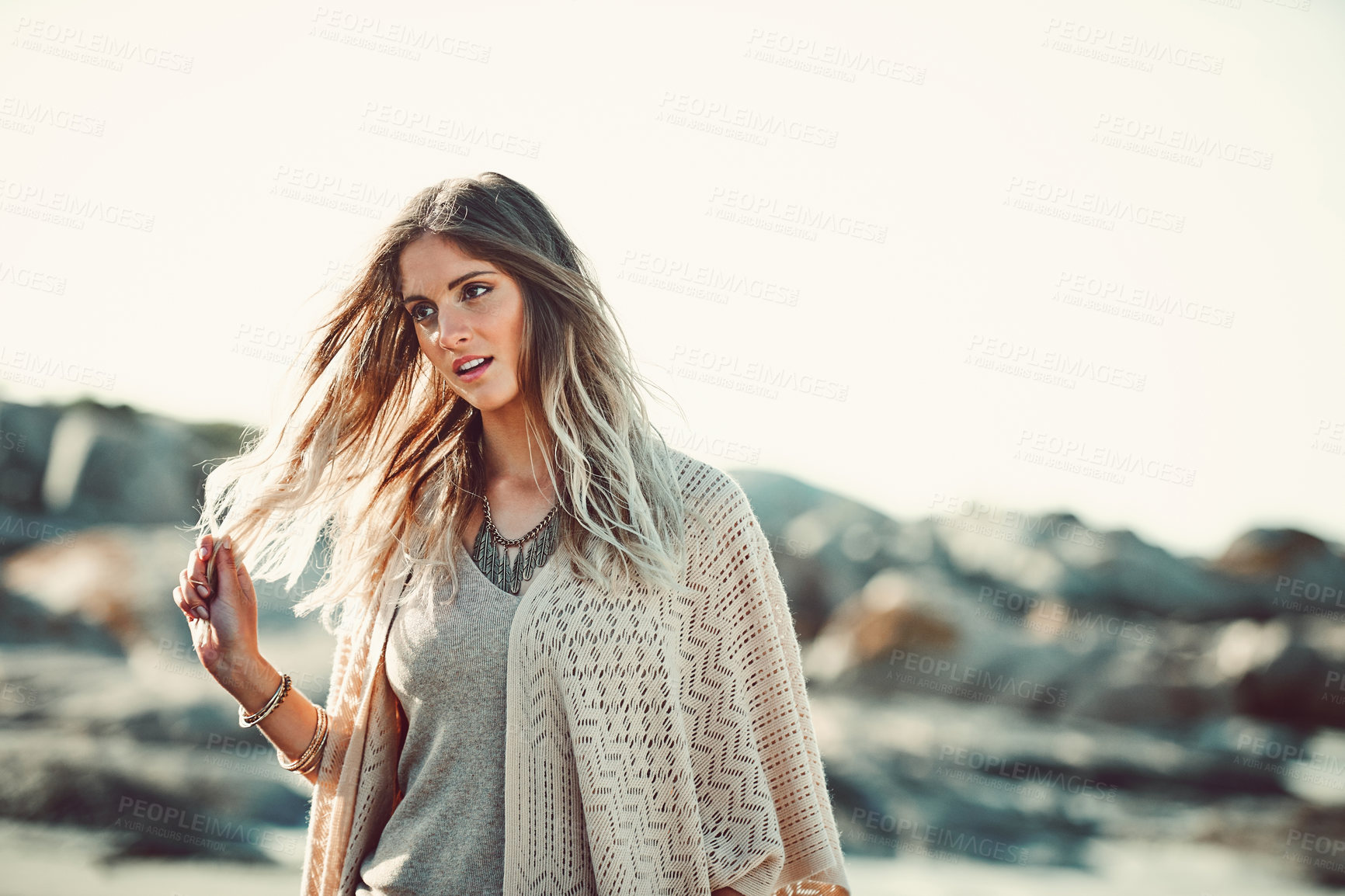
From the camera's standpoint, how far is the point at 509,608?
1674mm

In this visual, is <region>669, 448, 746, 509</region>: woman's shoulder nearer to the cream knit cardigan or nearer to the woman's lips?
the cream knit cardigan

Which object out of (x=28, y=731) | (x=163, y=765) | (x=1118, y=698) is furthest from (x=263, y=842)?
(x=1118, y=698)

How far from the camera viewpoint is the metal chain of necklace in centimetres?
173

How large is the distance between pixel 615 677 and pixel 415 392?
31.6 inches

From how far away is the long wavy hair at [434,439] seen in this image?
173 cm

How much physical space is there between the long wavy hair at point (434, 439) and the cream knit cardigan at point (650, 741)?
0.25 ft

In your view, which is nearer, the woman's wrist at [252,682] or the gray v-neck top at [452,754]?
the gray v-neck top at [452,754]

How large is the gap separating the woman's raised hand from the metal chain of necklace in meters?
0.44

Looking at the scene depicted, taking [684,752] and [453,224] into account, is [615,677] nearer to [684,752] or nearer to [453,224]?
[684,752]

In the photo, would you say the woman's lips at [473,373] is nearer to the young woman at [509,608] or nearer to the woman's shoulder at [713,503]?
the young woman at [509,608]

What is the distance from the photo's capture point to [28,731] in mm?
5336

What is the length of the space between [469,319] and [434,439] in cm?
36

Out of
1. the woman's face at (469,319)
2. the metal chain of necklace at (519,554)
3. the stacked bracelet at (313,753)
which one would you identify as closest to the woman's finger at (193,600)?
the stacked bracelet at (313,753)

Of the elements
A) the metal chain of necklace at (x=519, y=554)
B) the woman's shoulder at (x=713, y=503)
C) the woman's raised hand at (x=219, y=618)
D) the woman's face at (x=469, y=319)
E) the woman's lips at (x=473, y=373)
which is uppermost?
the woman's face at (x=469, y=319)
